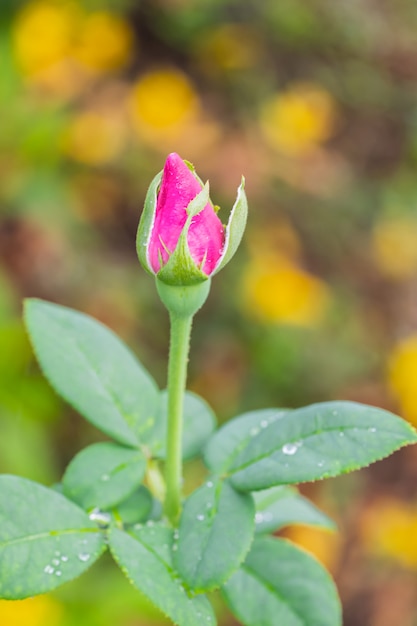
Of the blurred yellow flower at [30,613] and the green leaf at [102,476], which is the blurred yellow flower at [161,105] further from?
the green leaf at [102,476]

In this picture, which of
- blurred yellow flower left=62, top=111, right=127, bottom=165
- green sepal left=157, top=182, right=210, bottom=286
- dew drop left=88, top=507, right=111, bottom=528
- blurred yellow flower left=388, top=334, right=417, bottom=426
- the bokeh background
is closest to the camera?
green sepal left=157, top=182, right=210, bottom=286

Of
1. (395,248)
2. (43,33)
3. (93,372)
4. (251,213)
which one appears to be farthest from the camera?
(43,33)

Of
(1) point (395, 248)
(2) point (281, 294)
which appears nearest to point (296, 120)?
(1) point (395, 248)

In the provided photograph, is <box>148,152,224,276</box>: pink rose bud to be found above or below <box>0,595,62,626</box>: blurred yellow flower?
above

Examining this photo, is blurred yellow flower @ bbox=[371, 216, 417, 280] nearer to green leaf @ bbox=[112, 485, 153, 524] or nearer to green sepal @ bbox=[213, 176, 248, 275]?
green leaf @ bbox=[112, 485, 153, 524]

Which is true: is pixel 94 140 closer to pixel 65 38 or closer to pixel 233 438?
pixel 65 38

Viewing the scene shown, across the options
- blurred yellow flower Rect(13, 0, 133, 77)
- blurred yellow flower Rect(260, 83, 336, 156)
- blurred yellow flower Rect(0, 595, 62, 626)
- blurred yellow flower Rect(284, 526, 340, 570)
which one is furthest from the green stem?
blurred yellow flower Rect(13, 0, 133, 77)

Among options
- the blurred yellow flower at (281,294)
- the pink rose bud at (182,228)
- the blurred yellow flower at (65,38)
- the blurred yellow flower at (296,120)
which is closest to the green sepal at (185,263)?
the pink rose bud at (182,228)
